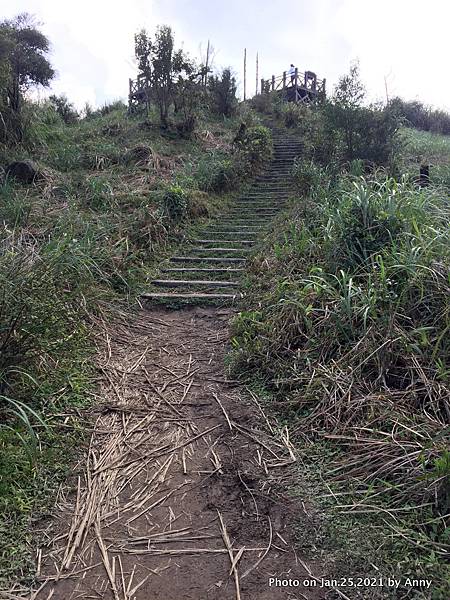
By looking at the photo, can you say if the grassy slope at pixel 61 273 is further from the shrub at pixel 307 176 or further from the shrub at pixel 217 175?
the shrub at pixel 307 176

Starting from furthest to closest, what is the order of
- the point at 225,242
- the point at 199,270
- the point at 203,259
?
the point at 225,242 → the point at 203,259 → the point at 199,270

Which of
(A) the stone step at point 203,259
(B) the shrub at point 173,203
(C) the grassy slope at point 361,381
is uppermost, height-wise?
(B) the shrub at point 173,203

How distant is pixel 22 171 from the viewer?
7055 millimetres

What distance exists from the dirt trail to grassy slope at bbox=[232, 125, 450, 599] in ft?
0.52

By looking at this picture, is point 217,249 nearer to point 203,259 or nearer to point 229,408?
point 203,259

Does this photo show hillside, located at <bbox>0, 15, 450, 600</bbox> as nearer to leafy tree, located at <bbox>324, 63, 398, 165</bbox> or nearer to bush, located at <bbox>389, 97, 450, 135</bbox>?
leafy tree, located at <bbox>324, 63, 398, 165</bbox>

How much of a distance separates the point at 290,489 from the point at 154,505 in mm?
612

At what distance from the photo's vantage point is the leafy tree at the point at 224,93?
1511 cm

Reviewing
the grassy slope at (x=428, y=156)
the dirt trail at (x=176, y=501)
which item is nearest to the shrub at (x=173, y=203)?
the dirt trail at (x=176, y=501)

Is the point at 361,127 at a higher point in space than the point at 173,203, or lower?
higher

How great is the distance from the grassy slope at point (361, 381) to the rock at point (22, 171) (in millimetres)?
4700

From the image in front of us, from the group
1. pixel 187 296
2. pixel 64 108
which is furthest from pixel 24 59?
pixel 187 296

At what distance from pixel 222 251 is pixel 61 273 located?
2676mm

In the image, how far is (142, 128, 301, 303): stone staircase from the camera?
4582mm
